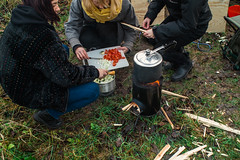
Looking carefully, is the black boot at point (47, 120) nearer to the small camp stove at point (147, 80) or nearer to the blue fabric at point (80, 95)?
the blue fabric at point (80, 95)

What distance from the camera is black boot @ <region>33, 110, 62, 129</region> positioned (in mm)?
2879

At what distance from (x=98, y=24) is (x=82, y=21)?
12.5 inches

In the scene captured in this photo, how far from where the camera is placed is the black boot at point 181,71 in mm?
3723

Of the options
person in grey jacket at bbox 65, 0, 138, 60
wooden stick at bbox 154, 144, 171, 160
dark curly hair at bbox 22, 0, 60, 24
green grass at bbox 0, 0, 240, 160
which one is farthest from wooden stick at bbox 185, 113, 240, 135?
dark curly hair at bbox 22, 0, 60, 24

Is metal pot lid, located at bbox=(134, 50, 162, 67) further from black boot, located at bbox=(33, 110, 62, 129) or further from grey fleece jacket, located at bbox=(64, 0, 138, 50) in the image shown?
black boot, located at bbox=(33, 110, 62, 129)

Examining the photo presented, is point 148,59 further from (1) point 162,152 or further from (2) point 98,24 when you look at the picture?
(2) point 98,24

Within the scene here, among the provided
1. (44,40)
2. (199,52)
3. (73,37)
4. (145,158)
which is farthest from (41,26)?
(199,52)

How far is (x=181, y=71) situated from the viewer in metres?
3.75

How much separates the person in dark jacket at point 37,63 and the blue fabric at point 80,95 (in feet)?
0.05

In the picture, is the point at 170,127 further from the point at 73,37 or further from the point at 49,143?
the point at 73,37

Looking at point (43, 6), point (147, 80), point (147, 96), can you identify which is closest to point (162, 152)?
point (147, 96)

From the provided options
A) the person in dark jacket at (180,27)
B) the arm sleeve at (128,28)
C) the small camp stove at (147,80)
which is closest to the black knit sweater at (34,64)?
the small camp stove at (147,80)

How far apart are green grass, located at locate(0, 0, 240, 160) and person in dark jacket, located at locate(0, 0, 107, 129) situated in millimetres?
607

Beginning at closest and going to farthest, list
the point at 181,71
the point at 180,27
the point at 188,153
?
the point at 188,153, the point at 180,27, the point at 181,71
